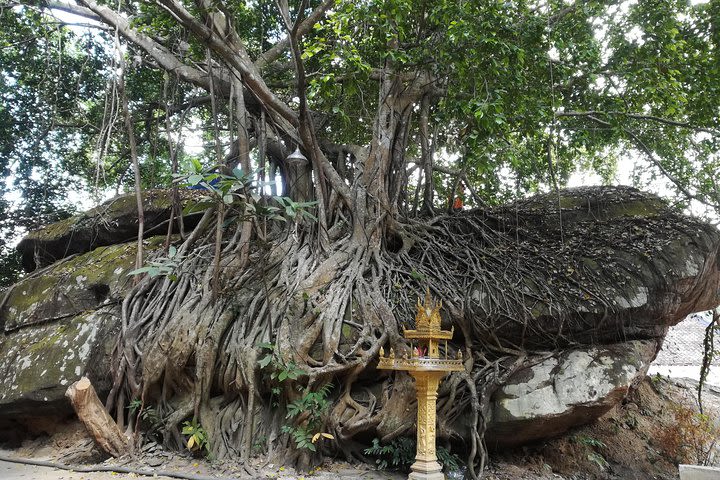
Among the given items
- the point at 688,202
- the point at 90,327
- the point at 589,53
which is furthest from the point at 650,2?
the point at 90,327

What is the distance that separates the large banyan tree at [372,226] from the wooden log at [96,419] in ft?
1.36

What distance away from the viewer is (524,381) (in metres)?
5.12

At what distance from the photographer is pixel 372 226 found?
239 inches

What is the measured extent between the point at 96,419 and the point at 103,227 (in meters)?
3.69

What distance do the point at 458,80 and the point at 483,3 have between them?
33.5 inches

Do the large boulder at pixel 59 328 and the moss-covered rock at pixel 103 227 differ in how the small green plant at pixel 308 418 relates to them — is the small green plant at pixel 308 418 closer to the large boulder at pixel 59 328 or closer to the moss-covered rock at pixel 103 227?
the large boulder at pixel 59 328

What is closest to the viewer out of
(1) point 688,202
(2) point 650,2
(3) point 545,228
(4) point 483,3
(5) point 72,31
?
(4) point 483,3

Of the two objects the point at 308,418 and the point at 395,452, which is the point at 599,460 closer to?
the point at 395,452

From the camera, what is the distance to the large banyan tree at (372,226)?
510 cm

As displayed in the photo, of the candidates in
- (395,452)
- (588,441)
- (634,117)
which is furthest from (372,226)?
(634,117)

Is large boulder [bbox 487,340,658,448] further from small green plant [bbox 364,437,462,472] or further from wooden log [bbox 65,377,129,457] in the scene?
wooden log [bbox 65,377,129,457]

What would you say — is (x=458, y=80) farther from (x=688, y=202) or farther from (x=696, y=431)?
(x=696, y=431)

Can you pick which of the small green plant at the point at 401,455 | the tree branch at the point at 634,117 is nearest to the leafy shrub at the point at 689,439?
the small green plant at the point at 401,455

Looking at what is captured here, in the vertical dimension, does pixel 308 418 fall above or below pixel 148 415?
above
